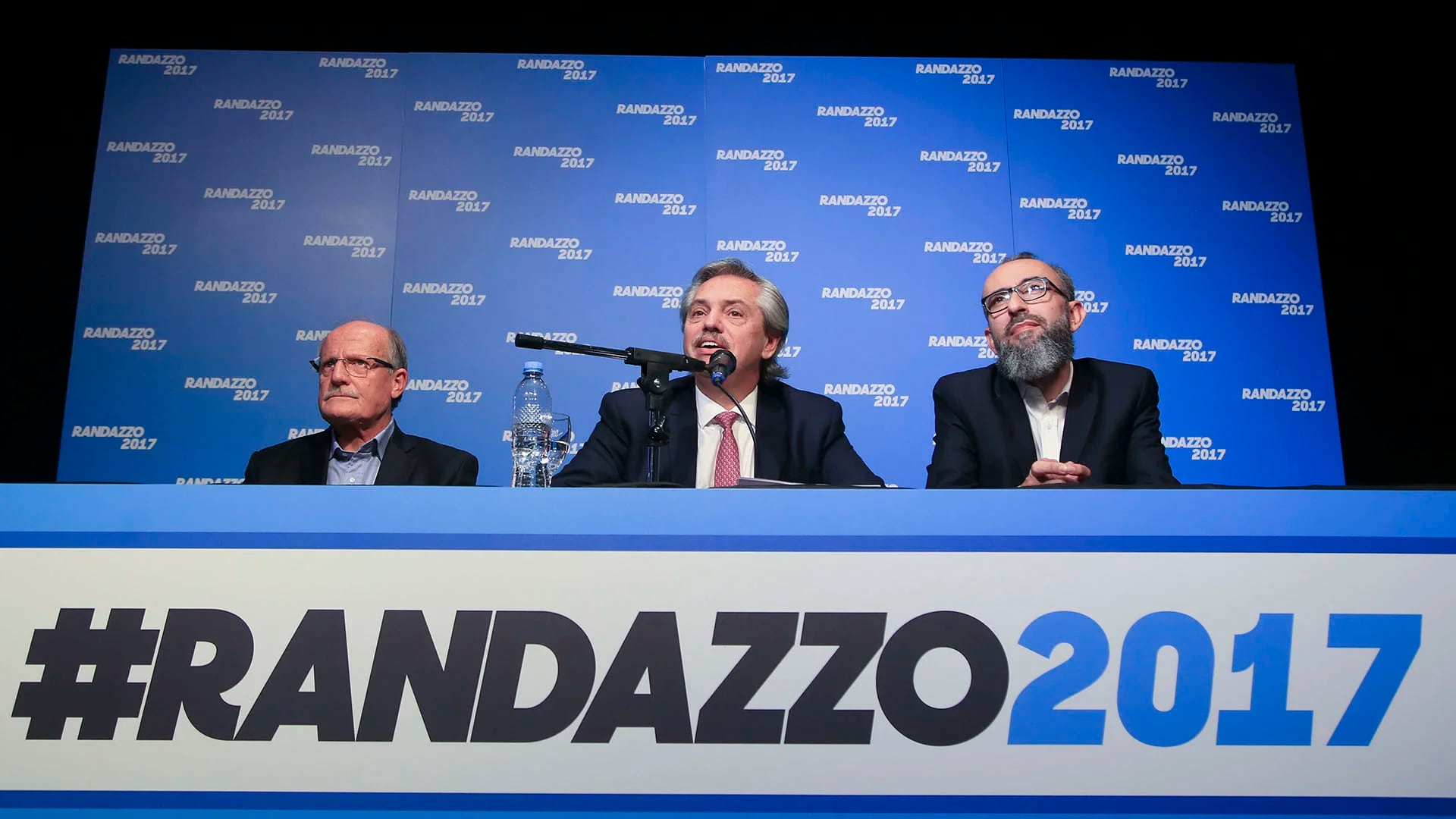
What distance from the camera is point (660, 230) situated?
4.23 metres

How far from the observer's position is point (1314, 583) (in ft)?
4.43

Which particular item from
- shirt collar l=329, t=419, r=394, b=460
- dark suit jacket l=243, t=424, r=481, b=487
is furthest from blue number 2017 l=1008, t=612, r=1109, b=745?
shirt collar l=329, t=419, r=394, b=460

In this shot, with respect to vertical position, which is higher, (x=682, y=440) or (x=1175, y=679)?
(x=682, y=440)

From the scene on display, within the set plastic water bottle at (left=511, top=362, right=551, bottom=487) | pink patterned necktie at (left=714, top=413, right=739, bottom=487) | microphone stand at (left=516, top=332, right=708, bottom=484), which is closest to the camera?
microphone stand at (left=516, top=332, right=708, bottom=484)

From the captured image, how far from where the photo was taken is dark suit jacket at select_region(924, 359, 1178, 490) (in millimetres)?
2625

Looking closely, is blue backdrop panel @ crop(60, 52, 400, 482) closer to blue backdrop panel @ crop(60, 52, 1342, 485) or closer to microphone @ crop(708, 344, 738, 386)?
blue backdrop panel @ crop(60, 52, 1342, 485)

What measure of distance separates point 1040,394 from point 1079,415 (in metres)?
0.18

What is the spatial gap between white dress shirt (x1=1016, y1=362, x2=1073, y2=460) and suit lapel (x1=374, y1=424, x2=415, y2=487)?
6.12ft

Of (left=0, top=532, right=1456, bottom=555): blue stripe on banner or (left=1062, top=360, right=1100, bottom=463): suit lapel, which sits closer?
(left=0, top=532, right=1456, bottom=555): blue stripe on banner

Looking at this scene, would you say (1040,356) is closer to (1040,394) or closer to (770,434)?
(1040,394)

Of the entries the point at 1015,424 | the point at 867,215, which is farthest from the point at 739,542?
the point at 867,215

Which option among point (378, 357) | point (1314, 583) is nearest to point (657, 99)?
point (378, 357)

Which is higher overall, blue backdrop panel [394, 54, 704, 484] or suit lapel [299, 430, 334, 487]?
blue backdrop panel [394, 54, 704, 484]

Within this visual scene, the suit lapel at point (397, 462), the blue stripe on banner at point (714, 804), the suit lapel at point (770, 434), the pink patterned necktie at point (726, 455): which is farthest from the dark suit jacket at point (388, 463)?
the blue stripe on banner at point (714, 804)
